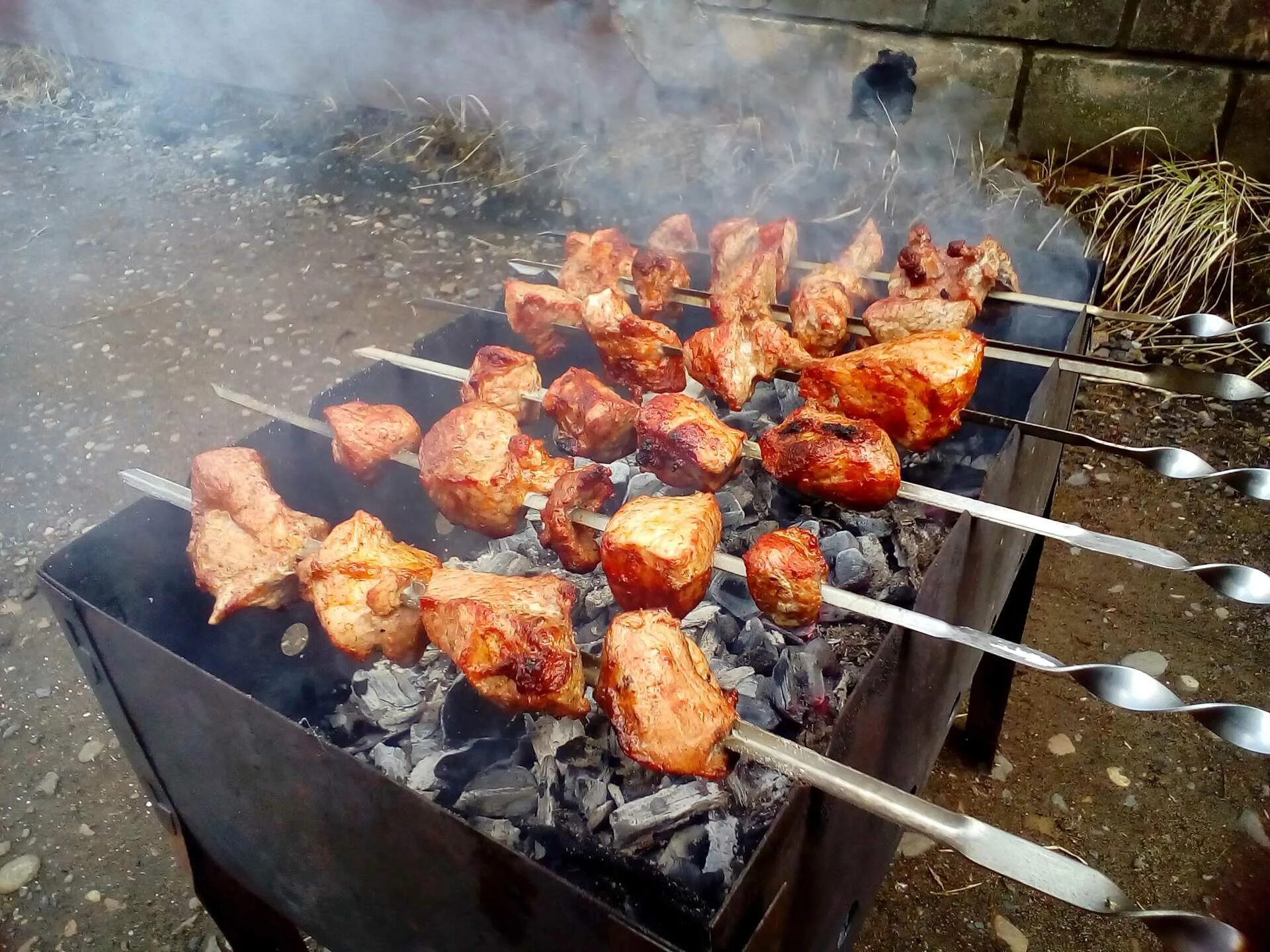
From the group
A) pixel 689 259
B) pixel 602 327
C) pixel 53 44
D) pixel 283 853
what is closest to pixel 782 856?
pixel 283 853

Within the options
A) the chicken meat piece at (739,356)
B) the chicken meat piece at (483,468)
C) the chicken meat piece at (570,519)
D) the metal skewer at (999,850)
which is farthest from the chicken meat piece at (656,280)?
the metal skewer at (999,850)

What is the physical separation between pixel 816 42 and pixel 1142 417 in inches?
118

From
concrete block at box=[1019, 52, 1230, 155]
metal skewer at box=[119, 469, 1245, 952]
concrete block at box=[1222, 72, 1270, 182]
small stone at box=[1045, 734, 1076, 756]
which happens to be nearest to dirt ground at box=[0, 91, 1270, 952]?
small stone at box=[1045, 734, 1076, 756]

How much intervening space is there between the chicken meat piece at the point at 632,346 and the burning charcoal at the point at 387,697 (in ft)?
3.36

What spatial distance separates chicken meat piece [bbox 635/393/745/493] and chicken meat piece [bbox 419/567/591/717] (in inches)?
18.3

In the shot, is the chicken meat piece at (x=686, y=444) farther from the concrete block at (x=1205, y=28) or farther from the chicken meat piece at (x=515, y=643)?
the concrete block at (x=1205, y=28)

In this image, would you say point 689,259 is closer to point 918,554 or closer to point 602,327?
point 602,327

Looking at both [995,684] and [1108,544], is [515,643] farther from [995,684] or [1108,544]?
[995,684]

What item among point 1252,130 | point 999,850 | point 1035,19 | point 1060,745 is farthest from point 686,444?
point 1252,130

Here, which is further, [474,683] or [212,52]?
[212,52]

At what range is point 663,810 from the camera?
1.42m

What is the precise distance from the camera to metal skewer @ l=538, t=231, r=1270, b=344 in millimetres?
1851

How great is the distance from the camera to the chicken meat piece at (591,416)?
214cm

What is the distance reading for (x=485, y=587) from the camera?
1.64 m
